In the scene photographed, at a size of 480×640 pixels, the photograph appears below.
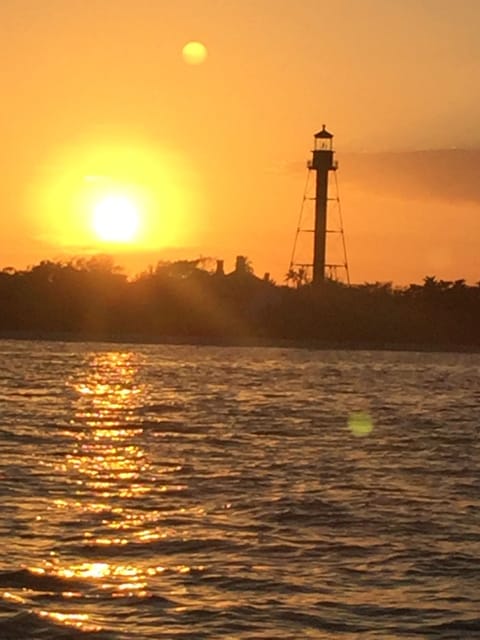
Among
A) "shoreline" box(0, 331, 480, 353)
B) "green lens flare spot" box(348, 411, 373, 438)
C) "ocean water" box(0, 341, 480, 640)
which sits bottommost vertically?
"ocean water" box(0, 341, 480, 640)

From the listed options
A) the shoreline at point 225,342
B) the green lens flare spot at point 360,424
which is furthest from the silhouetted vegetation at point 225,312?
the green lens flare spot at point 360,424

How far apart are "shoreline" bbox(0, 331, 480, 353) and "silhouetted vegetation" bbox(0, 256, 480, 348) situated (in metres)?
0.21

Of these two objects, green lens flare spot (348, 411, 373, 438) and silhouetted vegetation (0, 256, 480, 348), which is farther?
silhouetted vegetation (0, 256, 480, 348)

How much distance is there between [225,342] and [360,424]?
70514mm

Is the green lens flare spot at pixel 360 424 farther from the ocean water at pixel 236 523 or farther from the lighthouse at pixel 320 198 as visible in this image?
the lighthouse at pixel 320 198

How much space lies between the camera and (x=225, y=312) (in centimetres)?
10675

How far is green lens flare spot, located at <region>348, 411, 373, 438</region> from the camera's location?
31.5m

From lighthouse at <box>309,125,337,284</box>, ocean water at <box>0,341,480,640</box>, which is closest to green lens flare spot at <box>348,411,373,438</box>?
ocean water at <box>0,341,480,640</box>

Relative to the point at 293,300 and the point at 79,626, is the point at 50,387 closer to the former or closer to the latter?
the point at 79,626

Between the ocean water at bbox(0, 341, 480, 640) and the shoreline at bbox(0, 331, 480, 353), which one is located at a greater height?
the shoreline at bbox(0, 331, 480, 353)

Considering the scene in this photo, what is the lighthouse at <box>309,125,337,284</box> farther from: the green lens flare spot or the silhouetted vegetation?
the green lens flare spot

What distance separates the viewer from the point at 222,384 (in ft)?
173

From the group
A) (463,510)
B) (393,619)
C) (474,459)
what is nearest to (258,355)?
(474,459)

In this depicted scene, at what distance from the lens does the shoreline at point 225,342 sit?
104750mm
